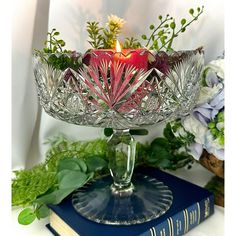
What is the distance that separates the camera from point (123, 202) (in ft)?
1.79

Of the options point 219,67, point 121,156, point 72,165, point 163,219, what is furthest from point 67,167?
point 219,67

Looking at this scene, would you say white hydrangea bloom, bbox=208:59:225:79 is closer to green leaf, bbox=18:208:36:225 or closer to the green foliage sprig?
the green foliage sprig

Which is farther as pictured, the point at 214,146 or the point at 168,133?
the point at 168,133

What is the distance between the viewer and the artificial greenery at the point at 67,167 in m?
0.54

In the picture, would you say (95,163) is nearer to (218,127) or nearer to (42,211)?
(42,211)

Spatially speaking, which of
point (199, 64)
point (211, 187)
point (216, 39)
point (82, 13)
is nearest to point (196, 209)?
point (211, 187)

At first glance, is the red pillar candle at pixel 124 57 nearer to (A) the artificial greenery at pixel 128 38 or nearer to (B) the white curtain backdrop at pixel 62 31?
(A) the artificial greenery at pixel 128 38

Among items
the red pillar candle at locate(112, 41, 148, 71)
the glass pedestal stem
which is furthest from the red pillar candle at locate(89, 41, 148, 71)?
the glass pedestal stem

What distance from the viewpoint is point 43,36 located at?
0.72 meters

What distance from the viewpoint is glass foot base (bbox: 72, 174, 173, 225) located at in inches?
19.5

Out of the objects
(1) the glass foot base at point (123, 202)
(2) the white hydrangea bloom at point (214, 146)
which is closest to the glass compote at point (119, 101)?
(1) the glass foot base at point (123, 202)

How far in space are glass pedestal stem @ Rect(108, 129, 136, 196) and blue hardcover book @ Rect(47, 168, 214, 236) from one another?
9 centimetres

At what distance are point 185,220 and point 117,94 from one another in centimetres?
24
